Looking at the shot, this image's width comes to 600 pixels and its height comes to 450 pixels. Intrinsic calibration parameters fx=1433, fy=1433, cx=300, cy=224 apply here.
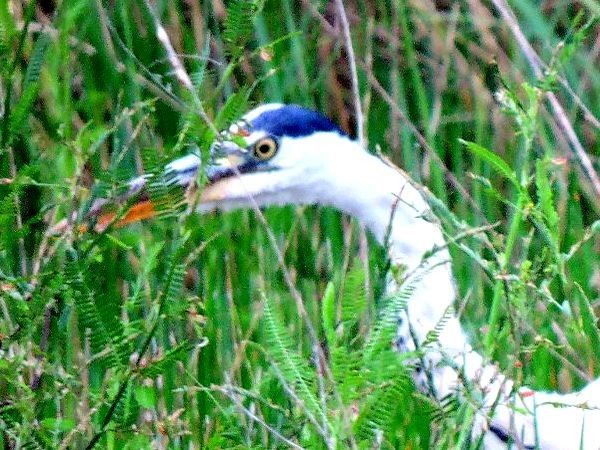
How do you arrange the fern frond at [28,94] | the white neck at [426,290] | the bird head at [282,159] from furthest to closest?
1. the bird head at [282,159]
2. the white neck at [426,290]
3. the fern frond at [28,94]

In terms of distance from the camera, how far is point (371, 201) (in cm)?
230

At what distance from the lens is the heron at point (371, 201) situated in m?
2.12

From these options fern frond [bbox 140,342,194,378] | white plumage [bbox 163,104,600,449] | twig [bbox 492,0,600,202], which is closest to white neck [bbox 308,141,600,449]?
white plumage [bbox 163,104,600,449]

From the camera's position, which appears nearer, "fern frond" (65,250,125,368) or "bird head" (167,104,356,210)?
"fern frond" (65,250,125,368)

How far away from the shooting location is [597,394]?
7.02 ft

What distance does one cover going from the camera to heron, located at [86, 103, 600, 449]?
212cm

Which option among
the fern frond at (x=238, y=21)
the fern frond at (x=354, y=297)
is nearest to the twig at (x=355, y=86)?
the fern frond at (x=238, y=21)

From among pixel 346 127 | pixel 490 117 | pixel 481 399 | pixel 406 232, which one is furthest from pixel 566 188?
pixel 481 399

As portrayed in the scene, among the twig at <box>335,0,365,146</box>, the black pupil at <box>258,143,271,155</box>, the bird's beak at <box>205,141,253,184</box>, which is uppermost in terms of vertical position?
the twig at <box>335,0,365,146</box>

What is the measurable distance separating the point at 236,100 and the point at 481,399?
1.42 ft

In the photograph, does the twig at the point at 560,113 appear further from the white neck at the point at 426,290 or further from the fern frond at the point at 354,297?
the fern frond at the point at 354,297

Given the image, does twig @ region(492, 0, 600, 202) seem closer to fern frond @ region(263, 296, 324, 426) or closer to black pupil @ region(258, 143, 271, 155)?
black pupil @ region(258, 143, 271, 155)

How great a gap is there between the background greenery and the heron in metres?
0.08

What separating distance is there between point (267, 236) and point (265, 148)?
463 millimetres
